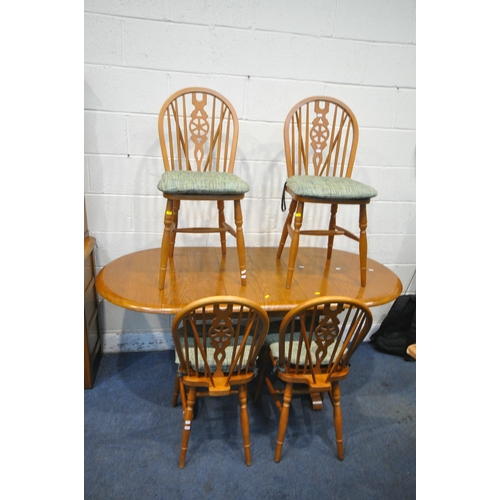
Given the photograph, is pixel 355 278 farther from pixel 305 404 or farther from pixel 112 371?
pixel 112 371

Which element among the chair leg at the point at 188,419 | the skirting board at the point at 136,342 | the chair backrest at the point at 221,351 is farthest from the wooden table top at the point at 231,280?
the skirting board at the point at 136,342

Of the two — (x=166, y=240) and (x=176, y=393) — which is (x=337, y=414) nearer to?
(x=176, y=393)

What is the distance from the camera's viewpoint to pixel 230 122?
1995 millimetres

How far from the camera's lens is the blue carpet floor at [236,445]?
4.83 ft

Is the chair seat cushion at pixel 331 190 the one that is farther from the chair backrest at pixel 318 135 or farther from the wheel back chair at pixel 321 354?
the wheel back chair at pixel 321 354

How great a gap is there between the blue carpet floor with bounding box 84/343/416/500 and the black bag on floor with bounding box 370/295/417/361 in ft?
0.88

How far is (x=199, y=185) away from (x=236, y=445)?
118 centimetres

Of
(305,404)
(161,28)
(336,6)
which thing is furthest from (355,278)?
(161,28)

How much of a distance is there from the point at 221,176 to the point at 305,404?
128cm

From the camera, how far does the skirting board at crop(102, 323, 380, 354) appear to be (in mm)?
2266

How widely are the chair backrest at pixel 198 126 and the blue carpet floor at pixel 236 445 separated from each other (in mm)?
1218

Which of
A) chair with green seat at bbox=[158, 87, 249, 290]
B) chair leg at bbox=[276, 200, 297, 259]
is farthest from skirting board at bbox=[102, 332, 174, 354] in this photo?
chair leg at bbox=[276, 200, 297, 259]

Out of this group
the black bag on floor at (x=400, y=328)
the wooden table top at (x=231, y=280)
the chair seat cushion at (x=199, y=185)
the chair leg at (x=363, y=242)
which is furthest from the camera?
the black bag on floor at (x=400, y=328)

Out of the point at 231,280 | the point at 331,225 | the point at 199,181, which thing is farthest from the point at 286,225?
the point at 199,181
